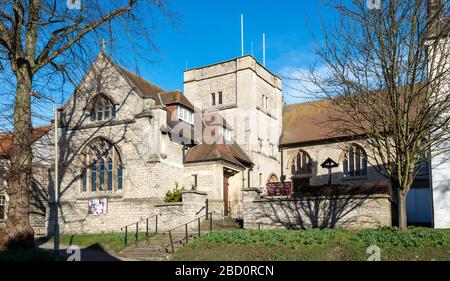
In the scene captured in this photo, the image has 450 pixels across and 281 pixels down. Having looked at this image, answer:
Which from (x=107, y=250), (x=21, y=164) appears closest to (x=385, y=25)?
(x=21, y=164)

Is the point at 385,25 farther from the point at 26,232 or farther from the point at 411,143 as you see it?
the point at 26,232

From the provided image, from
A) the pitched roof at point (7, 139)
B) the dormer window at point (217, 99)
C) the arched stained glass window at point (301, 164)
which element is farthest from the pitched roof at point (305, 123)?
the pitched roof at point (7, 139)

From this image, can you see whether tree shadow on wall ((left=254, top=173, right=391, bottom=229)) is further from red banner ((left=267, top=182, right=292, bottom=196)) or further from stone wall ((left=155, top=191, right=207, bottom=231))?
stone wall ((left=155, top=191, right=207, bottom=231))

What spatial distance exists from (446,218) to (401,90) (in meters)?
7.10

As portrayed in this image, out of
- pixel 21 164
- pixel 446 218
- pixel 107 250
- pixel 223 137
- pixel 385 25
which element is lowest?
pixel 107 250

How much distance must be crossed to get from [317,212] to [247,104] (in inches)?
601

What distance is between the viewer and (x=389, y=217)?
19.8m

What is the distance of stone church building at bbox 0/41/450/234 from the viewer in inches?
1043

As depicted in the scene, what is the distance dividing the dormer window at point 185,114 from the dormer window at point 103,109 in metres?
4.19

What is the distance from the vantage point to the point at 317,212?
21.4 meters

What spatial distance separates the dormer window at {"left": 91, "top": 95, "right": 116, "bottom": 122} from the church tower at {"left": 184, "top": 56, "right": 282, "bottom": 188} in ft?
27.3

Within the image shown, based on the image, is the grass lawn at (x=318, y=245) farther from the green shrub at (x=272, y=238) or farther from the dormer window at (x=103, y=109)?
the dormer window at (x=103, y=109)

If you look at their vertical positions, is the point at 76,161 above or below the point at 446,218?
above

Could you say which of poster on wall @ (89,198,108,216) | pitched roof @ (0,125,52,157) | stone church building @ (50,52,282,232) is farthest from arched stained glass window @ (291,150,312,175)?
pitched roof @ (0,125,52,157)
